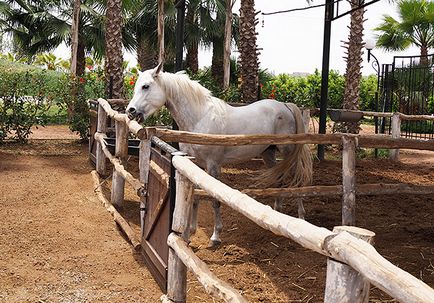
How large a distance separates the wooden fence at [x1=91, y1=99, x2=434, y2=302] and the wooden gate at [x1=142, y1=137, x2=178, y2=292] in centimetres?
21

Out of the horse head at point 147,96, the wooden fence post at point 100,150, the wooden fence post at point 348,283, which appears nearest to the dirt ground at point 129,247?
the wooden fence post at point 100,150

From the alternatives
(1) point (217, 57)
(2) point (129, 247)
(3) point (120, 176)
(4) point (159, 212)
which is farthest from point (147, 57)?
(4) point (159, 212)

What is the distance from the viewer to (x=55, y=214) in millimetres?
6707

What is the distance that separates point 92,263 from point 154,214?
3.04 ft

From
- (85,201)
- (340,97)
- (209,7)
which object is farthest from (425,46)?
(85,201)

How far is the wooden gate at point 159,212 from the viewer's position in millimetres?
4211

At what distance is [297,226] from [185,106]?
4128 millimetres

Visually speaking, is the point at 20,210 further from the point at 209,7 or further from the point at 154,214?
the point at 209,7

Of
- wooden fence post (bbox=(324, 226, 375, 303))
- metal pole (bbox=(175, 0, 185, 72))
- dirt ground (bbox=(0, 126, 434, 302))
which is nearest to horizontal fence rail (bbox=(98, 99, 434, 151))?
dirt ground (bbox=(0, 126, 434, 302))

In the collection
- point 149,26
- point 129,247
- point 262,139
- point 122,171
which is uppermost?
point 149,26

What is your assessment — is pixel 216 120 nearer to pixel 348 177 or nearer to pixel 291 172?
pixel 291 172

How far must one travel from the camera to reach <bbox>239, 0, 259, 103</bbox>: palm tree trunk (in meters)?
13.3

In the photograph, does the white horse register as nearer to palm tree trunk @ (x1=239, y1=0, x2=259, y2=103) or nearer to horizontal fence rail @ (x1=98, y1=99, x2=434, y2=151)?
horizontal fence rail @ (x1=98, y1=99, x2=434, y2=151)

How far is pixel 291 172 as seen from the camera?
6.64m
